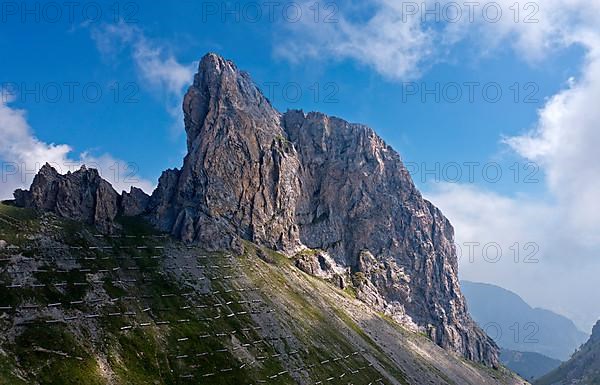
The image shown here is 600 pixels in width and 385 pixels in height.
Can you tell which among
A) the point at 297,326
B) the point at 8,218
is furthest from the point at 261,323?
the point at 8,218

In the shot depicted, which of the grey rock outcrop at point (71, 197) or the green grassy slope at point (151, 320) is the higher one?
the grey rock outcrop at point (71, 197)

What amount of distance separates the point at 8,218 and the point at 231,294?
7458 cm

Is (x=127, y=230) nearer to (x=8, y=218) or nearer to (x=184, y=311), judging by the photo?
(x=8, y=218)

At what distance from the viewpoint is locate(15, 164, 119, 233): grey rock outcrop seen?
17438 cm

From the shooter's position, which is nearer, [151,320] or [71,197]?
[151,320]

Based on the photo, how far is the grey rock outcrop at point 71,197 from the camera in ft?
572

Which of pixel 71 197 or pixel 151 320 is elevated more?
pixel 71 197

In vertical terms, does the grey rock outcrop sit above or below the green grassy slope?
above

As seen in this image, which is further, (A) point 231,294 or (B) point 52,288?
(A) point 231,294

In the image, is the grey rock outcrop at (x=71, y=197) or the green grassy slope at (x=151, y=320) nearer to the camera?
the green grassy slope at (x=151, y=320)

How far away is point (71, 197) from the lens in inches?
7042

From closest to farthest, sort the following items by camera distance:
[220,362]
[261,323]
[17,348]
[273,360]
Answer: [17,348] → [220,362] → [273,360] → [261,323]

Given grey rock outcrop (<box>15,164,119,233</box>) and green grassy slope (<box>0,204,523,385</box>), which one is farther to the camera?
grey rock outcrop (<box>15,164,119,233</box>)

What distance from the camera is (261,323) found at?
161 metres
